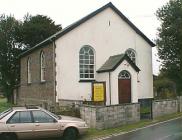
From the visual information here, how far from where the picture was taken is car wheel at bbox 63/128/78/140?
17359 millimetres

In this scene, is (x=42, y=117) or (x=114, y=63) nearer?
(x=42, y=117)

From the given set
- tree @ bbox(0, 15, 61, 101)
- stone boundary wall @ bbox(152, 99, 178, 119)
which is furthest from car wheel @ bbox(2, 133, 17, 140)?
tree @ bbox(0, 15, 61, 101)

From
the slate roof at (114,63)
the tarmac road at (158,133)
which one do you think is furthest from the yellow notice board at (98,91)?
the tarmac road at (158,133)

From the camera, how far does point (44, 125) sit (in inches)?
670

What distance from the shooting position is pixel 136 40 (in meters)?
32.5

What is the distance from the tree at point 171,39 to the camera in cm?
3122

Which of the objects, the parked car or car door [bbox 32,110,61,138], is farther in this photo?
car door [bbox 32,110,61,138]

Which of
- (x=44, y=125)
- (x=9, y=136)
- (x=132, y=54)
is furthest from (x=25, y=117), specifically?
(x=132, y=54)

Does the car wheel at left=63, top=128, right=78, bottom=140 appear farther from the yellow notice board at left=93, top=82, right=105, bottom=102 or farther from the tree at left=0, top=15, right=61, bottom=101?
the tree at left=0, top=15, right=61, bottom=101

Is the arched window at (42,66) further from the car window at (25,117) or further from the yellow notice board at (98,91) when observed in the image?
the car window at (25,117)

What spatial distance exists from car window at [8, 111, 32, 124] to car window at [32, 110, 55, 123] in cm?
27

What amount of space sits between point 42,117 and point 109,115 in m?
4.55

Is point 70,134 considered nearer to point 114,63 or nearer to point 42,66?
point 114,63

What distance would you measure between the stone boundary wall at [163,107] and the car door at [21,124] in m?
9.03
